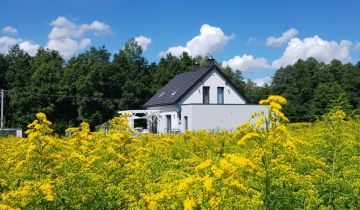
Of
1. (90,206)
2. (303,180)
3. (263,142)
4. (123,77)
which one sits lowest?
(90,206)

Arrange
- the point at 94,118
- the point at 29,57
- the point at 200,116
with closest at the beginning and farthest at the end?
the point at 200,116, the point at 94,118, the point at 29,57

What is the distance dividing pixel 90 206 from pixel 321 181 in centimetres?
265

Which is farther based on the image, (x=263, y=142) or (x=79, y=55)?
(x=79, y=55)

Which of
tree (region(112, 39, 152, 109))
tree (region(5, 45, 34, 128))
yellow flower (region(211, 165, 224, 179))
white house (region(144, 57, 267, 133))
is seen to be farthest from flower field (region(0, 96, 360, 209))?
tree (region(112, 39, 152, 109))

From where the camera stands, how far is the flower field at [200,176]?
3.98m

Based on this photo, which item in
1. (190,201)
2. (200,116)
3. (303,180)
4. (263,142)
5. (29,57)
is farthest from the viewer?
(29,57)

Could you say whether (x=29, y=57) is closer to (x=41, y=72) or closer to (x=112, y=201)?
(x=41, y=72)

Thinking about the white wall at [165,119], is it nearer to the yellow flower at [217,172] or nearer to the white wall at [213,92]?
the white wall at [213,92]

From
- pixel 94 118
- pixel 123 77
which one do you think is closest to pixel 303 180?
pixel 94 118

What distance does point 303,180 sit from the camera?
453cm

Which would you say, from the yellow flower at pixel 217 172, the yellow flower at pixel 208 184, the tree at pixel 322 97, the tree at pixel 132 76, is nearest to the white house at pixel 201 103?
the tree at pixel 132 76

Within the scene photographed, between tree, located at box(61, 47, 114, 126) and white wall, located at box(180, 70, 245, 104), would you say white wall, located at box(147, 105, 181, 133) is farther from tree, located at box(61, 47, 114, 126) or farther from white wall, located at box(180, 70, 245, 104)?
tree, located at box(61, 47, 114, 126)

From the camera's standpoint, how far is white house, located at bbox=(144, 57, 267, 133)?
33625mm

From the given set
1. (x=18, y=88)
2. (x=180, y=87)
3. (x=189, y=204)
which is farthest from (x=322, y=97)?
(x=189, y=204)
